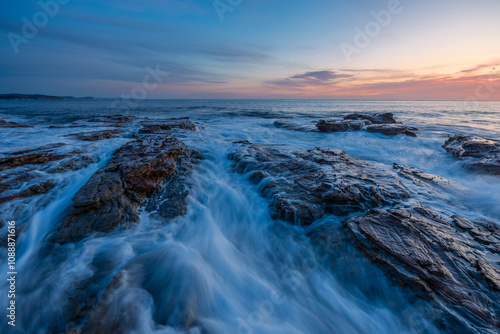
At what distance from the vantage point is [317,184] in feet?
16.3

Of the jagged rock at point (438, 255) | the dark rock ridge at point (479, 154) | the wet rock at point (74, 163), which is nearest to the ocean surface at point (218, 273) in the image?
the jagged rock at point (438, 255)

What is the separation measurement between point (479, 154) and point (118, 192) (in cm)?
1221

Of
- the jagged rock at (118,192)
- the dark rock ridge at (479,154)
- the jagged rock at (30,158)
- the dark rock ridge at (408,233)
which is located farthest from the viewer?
the dark rock ridge at (479,154)

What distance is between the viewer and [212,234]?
436 centimetres

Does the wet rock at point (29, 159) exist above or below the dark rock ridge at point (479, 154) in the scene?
above

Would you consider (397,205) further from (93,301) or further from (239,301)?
(93,301)

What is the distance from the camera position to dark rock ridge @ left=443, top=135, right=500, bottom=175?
21.4 feet

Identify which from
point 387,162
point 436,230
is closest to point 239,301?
point 436,230

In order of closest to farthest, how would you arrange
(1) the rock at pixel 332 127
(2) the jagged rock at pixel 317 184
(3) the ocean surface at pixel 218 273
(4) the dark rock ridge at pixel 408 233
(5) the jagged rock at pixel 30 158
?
(4) the dark rock ridge at pixel 408 233 → (3) the ocean surface at pixel 218 273 → (2) the jagged rock at pixel 317 184 → (5) the jagged rock at pixel 30 158 → (1) the rock at pixel 332 127

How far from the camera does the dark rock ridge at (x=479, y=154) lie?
257 inches

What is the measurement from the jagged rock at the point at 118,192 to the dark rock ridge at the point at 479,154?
9.67m

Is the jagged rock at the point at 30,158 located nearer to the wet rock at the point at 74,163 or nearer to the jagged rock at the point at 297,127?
the wet rock at the point at 74,163

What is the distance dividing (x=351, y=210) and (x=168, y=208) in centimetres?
413

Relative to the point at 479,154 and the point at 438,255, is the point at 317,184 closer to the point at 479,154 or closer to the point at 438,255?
the point at 438,255
